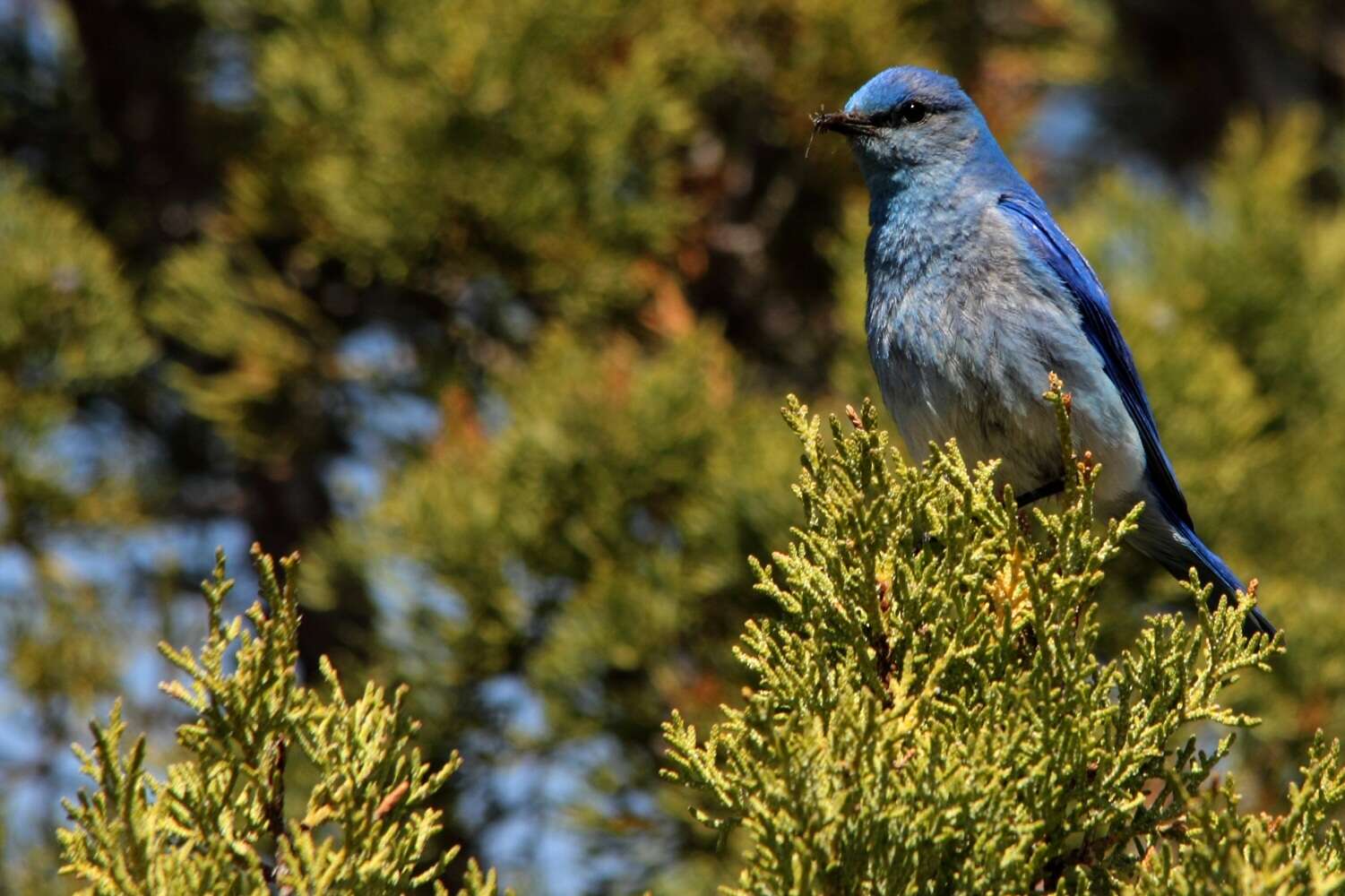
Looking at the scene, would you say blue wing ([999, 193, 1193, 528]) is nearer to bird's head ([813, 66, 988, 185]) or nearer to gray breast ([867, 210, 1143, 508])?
gray breast ([867, 210, 1143, 508])

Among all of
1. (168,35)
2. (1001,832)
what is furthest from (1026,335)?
(168,35)

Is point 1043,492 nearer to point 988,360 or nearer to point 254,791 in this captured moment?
point 988,360

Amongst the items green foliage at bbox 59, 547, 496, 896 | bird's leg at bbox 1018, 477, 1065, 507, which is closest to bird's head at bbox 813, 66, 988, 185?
bird's leg at bbox 1018, 477, 1065, 507

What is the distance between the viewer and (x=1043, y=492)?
9.96 ft

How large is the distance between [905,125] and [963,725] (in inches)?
76.0

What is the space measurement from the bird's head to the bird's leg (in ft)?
2.54

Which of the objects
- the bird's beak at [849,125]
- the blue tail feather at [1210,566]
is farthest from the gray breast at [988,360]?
the bird's beak at [849,125]

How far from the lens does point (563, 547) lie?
380 cm

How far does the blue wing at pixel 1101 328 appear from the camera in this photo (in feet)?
10.3

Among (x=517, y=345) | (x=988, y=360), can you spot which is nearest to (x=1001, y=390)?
A: (x=988, y=360)

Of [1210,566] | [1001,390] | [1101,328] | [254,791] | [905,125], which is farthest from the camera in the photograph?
→ [905,125]

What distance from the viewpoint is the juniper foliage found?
5.58 feet

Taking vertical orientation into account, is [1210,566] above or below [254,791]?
above

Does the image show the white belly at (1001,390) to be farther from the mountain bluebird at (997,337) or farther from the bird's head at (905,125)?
the bird's head at (905,125)
